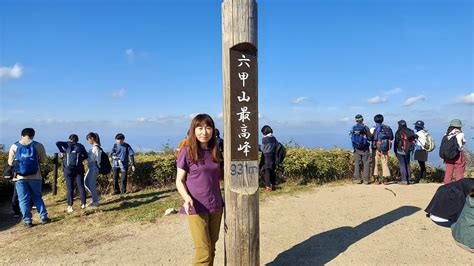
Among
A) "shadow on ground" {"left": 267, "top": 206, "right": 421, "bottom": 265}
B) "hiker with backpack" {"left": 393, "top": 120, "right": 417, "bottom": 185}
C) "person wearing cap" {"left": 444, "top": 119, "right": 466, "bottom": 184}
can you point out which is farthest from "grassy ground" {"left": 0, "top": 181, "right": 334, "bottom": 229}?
"person wearing cap" {"left": 444, "top": 119, "right": 466, "bottom": 184}

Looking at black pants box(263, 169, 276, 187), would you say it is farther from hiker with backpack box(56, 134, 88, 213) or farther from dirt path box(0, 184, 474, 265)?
hiker with backpack box(56, 134, 88, 213)

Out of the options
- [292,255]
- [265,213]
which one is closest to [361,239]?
[292,255]

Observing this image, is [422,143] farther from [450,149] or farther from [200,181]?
[200,181]

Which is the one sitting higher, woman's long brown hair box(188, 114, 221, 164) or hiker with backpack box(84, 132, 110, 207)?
woman's long brown hair box(188, 114, 221, 164)

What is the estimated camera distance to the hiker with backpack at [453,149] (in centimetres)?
Result: 738

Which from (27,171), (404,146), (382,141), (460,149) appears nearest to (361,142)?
(382,141)

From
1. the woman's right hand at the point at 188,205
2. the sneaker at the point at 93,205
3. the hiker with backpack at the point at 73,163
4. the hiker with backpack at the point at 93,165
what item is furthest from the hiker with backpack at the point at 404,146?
the hiker with backpack at the point at 73,163

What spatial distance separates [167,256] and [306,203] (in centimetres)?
344

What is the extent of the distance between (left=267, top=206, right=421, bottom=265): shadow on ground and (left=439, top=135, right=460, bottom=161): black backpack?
204 cm

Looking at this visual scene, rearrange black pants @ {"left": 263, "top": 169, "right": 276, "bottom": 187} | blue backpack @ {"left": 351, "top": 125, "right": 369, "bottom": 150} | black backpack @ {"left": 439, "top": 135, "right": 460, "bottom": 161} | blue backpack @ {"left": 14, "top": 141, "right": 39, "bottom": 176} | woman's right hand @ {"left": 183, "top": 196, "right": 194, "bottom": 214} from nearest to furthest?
woman's right hand @ {"left": 183, "top": 196, "right": 194, "bottom": 214}
blue backpack @ {"left": 14, "top": 141, "right": 39, "bottom": 176}
black backpack @ {"left": 439, "top": 135, "right": 460, "bottom": 161}
black pants @ {"left": 263, "top": 169, "right": 276, "bottom": 187}
blue backpack @ {"left": 351, "top": 125, "right": 369, "bottom": 150}

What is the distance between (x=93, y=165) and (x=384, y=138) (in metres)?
6.98

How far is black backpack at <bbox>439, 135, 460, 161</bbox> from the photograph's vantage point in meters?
7.36

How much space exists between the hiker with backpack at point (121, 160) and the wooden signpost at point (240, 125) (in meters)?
5.80

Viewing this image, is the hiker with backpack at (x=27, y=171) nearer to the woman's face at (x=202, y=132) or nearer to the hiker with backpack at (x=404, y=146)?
the woman's face at (x=202, y=132)
